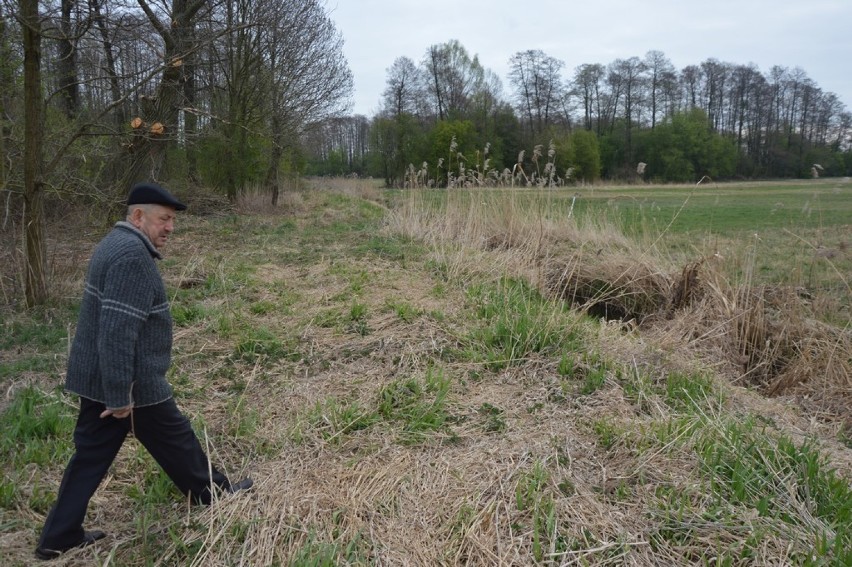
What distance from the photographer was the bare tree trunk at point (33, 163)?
223 inches

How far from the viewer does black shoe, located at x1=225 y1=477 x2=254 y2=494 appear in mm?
2967

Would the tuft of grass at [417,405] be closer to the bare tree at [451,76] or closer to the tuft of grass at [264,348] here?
the tuft of grass at [264,348]

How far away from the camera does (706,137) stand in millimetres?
38719

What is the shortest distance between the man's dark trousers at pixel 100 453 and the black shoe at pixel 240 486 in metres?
0.22

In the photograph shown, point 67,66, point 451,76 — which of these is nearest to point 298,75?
point 67,66

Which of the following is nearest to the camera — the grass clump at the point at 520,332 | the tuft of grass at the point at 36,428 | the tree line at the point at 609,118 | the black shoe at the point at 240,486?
the black shoe at the point at 240,486

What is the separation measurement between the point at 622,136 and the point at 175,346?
48224mm

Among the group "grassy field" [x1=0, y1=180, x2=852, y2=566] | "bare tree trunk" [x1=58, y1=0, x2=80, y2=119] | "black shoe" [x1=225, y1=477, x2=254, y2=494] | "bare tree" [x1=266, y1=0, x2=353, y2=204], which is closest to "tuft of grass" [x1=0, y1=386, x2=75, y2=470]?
"grassy field" [x1=0, y1=180, x2=852, y2=566]

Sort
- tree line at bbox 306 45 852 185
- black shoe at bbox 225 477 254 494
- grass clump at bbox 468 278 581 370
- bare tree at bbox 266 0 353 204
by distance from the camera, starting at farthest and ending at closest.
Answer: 1. tree line at bbox 306 45 852 185
2. bare tree at bbox 266 0 353 204
3. grass clump at bbox 468 278 581 370
4. black shoe at bbox 225 477 254 494

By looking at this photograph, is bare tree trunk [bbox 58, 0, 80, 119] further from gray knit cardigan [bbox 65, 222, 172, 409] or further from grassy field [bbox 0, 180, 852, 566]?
gray knit cardigan [bbox 65, 222, 172, 409]

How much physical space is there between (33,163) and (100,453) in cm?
451

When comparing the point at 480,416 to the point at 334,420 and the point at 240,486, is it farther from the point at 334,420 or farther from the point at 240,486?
the point at 240,486

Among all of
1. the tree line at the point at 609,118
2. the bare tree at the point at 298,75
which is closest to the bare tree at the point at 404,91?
the tree line at the point at 609,118

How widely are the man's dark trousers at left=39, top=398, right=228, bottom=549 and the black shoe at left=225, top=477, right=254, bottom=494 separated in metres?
0.22
